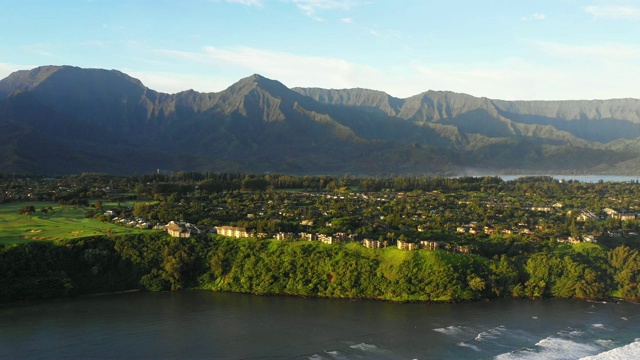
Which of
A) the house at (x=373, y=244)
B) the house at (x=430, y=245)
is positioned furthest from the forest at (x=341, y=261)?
the house at (x=373, y=244)

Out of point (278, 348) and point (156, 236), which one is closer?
point (278, 348)

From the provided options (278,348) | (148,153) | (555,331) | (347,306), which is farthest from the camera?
(148,153)

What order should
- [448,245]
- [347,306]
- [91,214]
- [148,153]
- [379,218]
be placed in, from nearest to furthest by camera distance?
[347,306]
[448,245]
[91,214]
[379,218]
[148,153]

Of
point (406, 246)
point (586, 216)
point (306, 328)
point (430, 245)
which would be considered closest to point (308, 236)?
point (406, 246)

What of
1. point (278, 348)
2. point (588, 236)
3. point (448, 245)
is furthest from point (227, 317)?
point (588, 236)

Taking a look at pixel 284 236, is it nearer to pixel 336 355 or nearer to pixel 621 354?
pixel 336 355

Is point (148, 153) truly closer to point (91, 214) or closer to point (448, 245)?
point (91, 214)

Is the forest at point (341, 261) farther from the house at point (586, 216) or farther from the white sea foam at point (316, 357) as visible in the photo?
the white sea foam at point (316, 357)

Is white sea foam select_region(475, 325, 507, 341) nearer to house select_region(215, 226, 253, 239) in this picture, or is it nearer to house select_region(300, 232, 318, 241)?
house select_region(300, 232, 318, 241)
